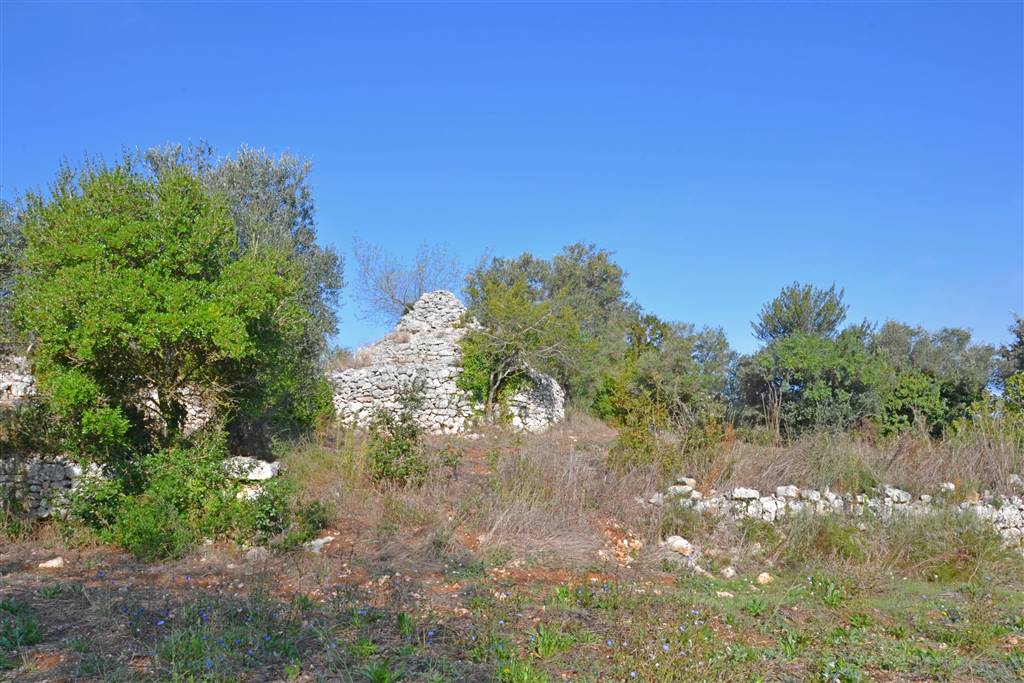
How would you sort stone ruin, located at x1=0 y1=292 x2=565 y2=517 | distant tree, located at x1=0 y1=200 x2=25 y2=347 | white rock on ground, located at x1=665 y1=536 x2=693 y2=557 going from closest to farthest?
1. white rock on ground, located at x1=665 y1=536 x2=693 y2=557
2. distant tree, located at x1=0 y1=200 x2=25 y2=347
3. stone ruin, located at x1=0 y1=292 x2=565 y2=517

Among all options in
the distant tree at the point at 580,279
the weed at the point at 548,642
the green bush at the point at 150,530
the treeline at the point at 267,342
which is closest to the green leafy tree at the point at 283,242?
the treeline at the point at 267,342

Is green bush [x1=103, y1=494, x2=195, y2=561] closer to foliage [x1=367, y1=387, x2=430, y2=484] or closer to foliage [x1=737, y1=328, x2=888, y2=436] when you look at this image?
foliage [x1=367, y1=387, x2=430, y2=484]

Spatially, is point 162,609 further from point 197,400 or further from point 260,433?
point 260,433

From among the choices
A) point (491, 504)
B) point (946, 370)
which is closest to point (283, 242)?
point (491, 504)

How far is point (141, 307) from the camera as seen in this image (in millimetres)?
10445

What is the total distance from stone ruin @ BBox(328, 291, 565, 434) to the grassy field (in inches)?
358

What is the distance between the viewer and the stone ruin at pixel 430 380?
21.3 metres

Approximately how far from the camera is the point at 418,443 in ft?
38.7

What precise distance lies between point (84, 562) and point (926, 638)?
8.72 m

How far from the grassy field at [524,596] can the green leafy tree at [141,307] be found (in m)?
1.81

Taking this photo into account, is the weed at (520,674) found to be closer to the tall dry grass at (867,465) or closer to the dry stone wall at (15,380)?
the tall dry grass at (867,465)

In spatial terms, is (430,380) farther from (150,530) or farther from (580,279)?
(580,279)

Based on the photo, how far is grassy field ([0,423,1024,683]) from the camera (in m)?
5.28

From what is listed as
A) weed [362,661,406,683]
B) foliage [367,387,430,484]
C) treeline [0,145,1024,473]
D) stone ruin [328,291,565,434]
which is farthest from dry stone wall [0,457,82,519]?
stone ruin [328,291,565,434]
